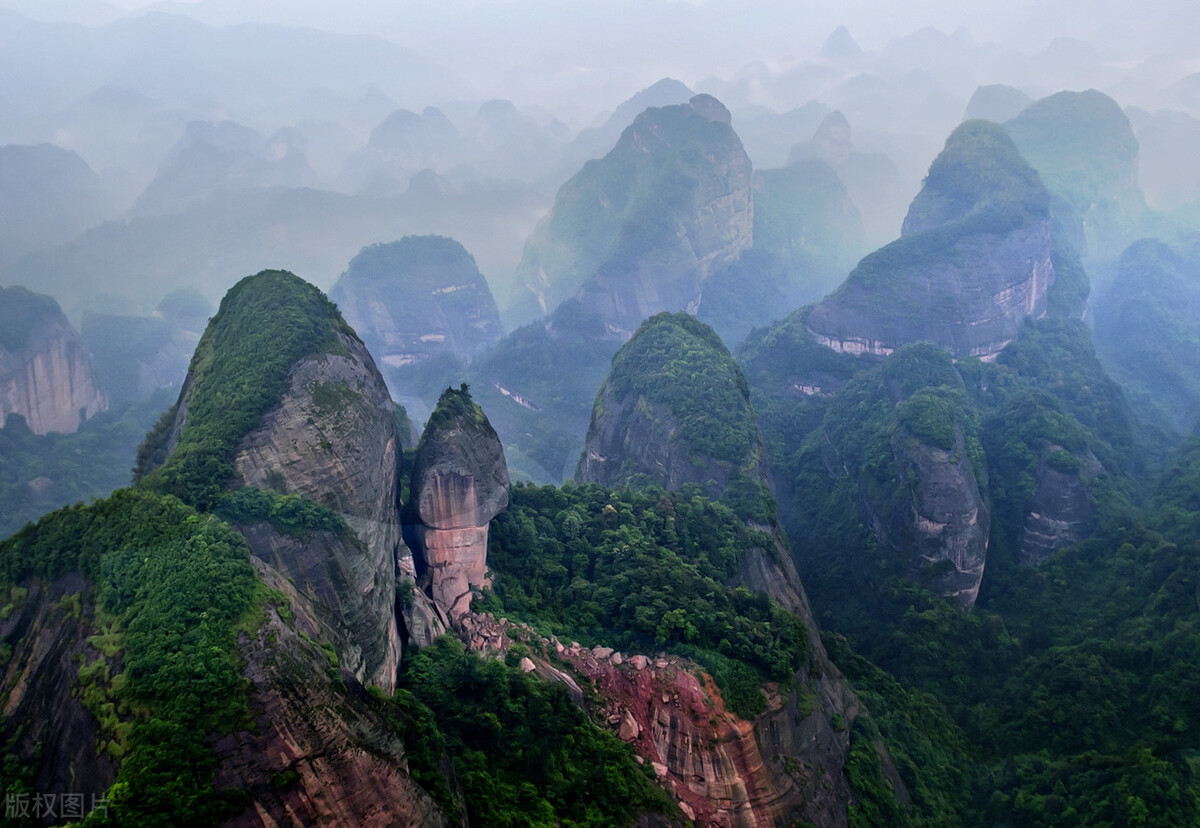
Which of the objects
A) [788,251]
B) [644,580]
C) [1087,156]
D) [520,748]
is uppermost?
[1087,156]

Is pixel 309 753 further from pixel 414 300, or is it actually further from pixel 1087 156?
pixel 1087 156

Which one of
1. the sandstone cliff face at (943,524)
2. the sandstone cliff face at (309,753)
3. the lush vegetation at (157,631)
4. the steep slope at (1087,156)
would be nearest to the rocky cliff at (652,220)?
the steep slope at (1087,156)

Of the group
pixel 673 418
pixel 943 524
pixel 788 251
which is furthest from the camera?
pixel 788 251

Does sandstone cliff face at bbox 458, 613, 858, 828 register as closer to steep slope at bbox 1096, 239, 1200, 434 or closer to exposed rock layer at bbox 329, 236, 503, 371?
steep slope at bbox 1096, 239, 1200, 434

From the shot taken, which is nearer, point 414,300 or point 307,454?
point 307,454

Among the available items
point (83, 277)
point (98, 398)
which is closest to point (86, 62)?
point (83, 277)

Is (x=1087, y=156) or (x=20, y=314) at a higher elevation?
(x=1087, y=156)

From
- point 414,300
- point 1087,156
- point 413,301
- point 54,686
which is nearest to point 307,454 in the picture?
point 54,686

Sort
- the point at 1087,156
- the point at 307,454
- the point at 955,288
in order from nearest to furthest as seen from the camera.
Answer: the point at 307,454 → the point at 955,288 → the point at 1087,156
